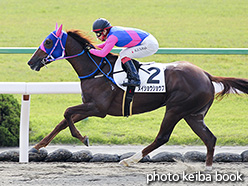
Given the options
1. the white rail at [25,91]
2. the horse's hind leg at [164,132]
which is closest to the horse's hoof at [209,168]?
the horse's hind leg at [164,132]

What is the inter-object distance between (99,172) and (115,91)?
0.86 m

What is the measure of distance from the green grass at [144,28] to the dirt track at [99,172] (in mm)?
1223

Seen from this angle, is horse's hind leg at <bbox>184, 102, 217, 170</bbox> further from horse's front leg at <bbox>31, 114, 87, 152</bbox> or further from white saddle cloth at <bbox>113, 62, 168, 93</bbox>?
horse's front leg at <bbox>31, 114, 87, 152</bbox>

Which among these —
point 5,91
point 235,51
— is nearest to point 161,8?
point 235,51

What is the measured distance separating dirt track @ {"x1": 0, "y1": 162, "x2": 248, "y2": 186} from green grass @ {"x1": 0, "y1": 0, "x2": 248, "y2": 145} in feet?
4.01

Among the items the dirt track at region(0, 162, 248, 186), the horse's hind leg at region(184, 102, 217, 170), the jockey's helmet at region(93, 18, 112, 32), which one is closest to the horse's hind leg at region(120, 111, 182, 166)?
the dirt track at region(0, 162, 248, 186)

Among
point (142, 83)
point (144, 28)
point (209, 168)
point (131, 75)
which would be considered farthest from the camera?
point (144, 28)

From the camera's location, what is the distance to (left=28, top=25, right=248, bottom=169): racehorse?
5355mm

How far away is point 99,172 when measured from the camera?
5328 millimetres

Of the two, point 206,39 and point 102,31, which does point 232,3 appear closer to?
point 206,39

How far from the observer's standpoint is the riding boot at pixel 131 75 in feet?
17.3

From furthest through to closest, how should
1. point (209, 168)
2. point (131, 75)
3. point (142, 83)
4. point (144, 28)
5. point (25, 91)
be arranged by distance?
point (144, 28)
point (25, 91)
point (209, 168)
point (142, 83)
point (131, 75)

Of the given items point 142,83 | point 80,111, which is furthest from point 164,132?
point 80,111

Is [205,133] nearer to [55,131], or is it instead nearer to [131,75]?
[131,75]
